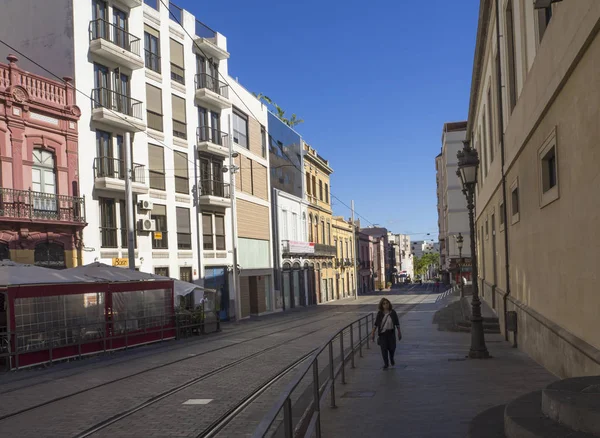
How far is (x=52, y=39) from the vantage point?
27031mm

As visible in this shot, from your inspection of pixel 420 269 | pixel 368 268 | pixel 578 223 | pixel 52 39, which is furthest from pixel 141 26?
pixel 420 269

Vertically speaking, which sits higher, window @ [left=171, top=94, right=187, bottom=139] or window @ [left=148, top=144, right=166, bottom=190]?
window @ [left=171, top=94, right=187, bottom=139]

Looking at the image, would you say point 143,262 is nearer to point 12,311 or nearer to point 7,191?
point 7,191

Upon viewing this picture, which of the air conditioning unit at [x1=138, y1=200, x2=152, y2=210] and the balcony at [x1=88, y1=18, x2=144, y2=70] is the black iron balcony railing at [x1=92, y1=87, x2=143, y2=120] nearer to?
the balcony at [x1=88, y1=18, x2=144, y2=70]

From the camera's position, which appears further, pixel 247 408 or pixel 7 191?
pixel 7 191

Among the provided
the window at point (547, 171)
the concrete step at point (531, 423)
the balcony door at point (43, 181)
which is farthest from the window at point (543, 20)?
the balcony door at point (43, 181)

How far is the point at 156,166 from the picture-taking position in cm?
3198

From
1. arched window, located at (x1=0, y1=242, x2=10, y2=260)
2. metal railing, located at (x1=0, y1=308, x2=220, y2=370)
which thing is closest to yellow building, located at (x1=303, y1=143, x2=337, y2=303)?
metal railing, located at (x1=0, y1=308, x2=220, y2=370)

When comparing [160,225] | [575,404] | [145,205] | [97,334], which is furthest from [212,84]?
[575,404]

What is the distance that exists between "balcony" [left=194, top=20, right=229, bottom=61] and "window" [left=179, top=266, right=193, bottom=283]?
12.3 meters

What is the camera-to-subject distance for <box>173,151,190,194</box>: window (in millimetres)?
33875

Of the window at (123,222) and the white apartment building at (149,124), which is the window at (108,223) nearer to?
the white apartment building at (149,124)

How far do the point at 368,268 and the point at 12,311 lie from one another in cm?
7735

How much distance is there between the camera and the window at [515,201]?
1576cm
